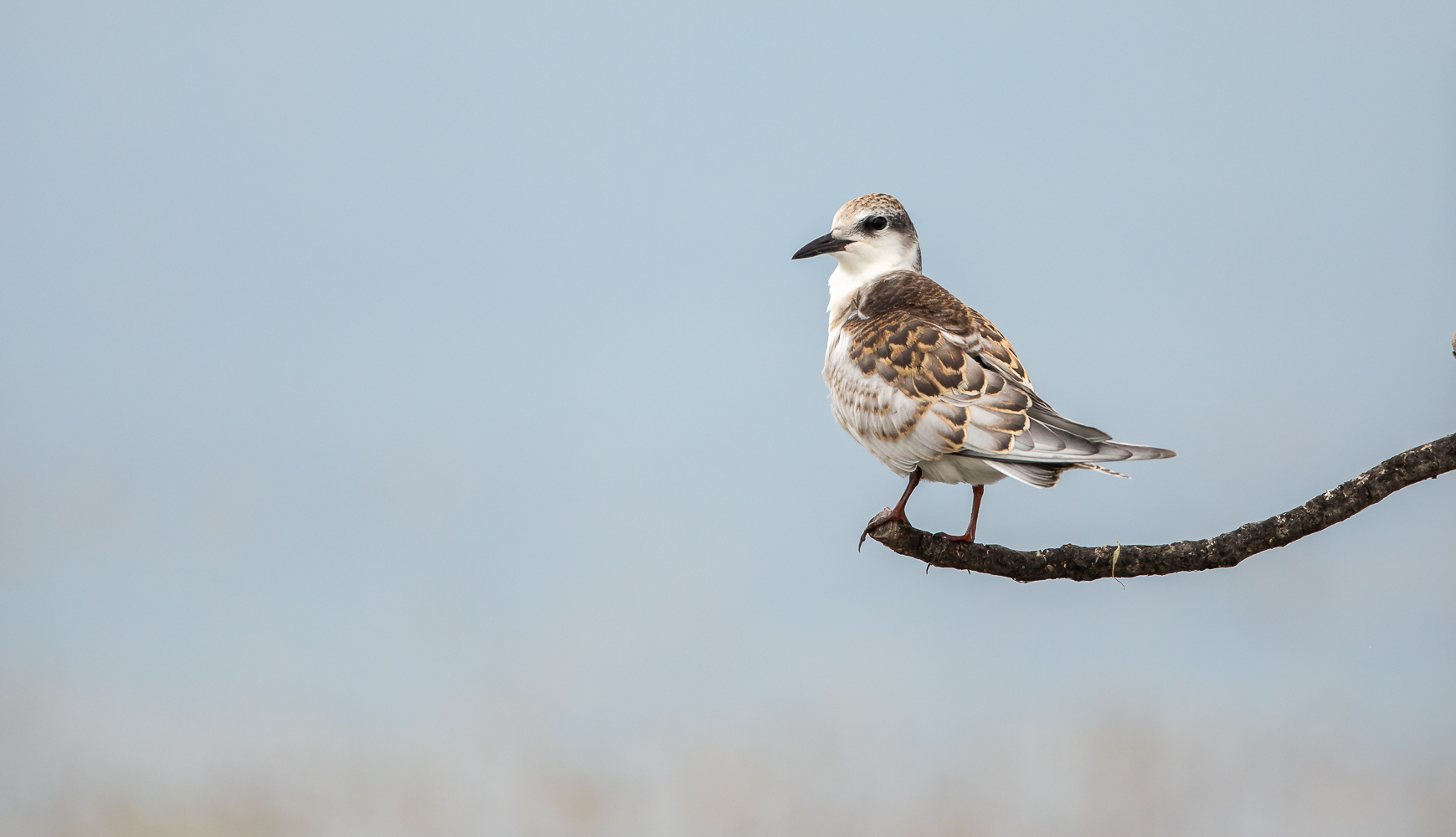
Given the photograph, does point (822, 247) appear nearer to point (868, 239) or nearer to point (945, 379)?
point (868, 239)

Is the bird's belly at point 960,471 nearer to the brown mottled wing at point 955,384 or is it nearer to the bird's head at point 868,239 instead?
the brown mottled wing at point 955,384

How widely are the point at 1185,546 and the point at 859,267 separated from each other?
2.80 meters

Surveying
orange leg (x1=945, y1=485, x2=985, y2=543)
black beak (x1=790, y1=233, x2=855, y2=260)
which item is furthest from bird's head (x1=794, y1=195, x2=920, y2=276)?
orange leg (x1=945, y1=485, x2=985, y2=543)

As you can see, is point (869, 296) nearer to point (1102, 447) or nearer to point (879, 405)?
point (879, 405)

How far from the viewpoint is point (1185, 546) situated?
4676 millimetres

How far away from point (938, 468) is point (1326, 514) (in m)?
1.66

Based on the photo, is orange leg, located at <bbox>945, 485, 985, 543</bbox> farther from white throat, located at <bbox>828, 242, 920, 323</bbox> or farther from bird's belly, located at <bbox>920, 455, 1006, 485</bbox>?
white throat, located at <bbox>828, 242, 920, 323</bbox>

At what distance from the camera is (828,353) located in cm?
643

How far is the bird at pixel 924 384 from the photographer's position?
16.4 feet

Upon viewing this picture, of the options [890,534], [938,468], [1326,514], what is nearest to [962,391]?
[938,468]

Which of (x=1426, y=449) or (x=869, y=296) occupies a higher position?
(x=869, y=296)

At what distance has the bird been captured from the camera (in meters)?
4.99

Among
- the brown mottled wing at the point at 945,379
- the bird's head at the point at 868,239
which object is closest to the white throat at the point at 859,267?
the bird's head at the point at 868,239

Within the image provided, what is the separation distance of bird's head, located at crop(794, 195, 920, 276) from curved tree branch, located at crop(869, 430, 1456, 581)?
1.97m
